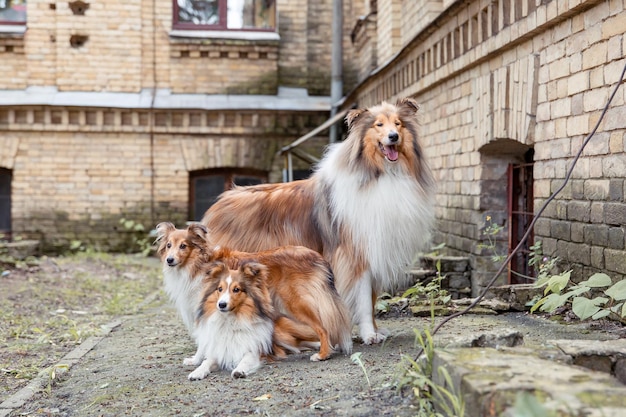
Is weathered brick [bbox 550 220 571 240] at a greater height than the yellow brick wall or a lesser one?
lesser

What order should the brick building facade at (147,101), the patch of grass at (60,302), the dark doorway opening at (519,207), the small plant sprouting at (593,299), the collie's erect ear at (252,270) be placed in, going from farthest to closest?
the brick building facade at (147,101)
the dark doorway opening at (519,207)
the patch of grass at (60,302)
the collie's erect ear at (252,270)
the small plant sprouting at (593,299)

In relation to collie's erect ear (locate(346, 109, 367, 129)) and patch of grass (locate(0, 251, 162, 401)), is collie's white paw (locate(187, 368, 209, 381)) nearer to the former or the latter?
patch of grass (locate(0, 251, 162, 401))

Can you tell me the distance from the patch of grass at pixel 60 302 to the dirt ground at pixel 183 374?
1.1 inches

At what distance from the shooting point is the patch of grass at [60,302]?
262 inches

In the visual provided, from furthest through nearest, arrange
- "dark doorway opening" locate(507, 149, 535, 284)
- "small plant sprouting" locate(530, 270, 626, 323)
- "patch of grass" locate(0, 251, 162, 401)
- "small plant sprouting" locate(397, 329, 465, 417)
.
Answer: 1. "dark doorway opening" locate(507, 149, 535, 284)
2. "patch of grass" locate(0, 251, 162, 401)
3. "small plant sprouting" locate(530, 270, 626, 323)
4. "small plant sprouting" locate(397, 329, 465, 417)

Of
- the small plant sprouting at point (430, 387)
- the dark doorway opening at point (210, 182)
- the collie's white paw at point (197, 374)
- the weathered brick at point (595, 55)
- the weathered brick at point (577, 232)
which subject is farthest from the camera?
the dark doorway opening at point (210, 182)

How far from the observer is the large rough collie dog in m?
5.66

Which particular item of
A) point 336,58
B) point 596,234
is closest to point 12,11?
point 336,58

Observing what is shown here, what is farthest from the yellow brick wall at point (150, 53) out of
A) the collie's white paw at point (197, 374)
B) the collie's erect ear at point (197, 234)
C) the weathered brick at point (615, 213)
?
the collie's white paw at point (197, 374)

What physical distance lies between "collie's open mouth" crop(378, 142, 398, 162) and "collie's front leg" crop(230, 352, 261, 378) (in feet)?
5.83

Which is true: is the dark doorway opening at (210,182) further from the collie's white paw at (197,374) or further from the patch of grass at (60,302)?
the collie's white paw at (197,374)

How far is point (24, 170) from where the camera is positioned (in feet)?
46.9

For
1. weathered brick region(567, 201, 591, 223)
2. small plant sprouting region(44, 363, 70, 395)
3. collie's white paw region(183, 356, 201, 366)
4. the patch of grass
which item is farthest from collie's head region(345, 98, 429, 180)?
the patch of grass

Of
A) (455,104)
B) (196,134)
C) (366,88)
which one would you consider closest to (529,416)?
(455,104)
